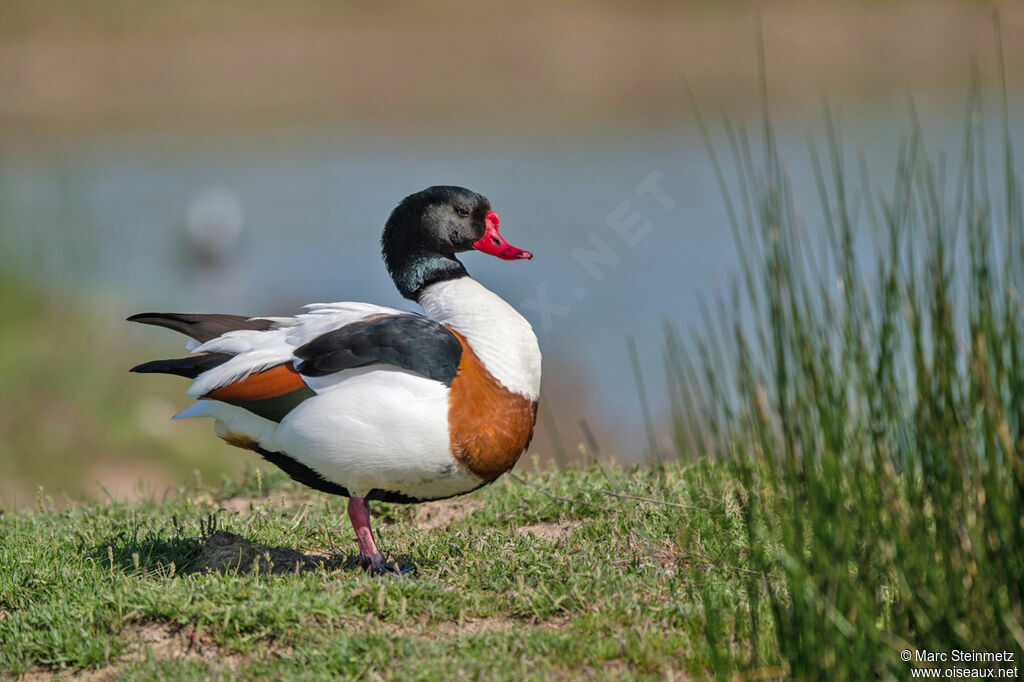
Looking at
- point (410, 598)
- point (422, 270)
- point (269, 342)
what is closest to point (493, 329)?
point (422, 270)

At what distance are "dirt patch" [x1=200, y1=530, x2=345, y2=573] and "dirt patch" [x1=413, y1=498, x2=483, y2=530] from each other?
0.73 metres

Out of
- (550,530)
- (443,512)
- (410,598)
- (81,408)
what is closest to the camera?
(410,598)

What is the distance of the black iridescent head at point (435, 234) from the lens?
4.72m

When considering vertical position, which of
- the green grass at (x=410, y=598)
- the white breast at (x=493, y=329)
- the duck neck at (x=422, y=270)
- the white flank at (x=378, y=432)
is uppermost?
the duck neck at (x=422, y=270)

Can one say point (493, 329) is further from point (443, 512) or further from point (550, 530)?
point (443, 512)

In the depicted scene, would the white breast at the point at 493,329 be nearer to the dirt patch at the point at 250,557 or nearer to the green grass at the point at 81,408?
the dirt patch at the point at 250,557

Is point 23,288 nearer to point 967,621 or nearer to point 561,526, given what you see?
point 561,526

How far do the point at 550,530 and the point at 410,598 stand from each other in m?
1.15

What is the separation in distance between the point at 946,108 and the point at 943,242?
548 inches

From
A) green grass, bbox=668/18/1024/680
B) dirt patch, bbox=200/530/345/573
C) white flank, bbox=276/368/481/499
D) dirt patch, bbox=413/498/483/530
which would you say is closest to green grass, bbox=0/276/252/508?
dirt patch, bbox=413/498/483/530

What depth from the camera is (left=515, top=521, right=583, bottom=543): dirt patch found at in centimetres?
475

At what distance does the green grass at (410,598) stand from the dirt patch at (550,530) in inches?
0.6

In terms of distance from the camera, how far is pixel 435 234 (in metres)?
4.72

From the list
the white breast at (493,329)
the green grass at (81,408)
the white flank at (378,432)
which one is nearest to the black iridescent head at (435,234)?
the white breast at (493,329)
